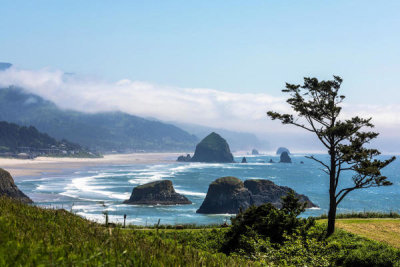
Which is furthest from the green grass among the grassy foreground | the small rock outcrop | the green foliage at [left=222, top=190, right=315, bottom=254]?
the small rock outcrop

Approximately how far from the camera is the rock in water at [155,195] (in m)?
86.7

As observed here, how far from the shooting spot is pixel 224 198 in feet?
260

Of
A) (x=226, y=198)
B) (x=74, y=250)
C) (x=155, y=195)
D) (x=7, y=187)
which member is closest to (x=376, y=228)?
(x=74, y=250)

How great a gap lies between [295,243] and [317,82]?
38.8 ft

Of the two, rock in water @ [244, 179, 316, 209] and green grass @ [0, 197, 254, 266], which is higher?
green grass @ [0, 197, 254, 266]

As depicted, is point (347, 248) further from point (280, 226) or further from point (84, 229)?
point (84, 229)

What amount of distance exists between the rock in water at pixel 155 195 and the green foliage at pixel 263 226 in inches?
2496

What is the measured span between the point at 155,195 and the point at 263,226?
66.7m

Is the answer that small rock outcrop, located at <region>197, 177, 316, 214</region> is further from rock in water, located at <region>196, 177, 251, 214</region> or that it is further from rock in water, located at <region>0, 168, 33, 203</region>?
rock in water, located at <region>0, 168, 33, 203</region>

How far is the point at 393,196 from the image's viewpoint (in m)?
132

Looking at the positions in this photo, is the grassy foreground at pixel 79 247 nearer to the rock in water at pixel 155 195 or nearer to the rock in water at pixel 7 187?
the rock in water at pixel 7 187

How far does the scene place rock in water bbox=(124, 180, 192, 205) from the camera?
284ft

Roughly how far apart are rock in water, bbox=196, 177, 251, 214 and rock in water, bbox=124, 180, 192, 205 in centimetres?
1191

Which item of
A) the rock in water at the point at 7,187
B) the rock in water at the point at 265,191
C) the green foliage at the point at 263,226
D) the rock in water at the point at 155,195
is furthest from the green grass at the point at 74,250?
the rock in water at the point at 155,195
